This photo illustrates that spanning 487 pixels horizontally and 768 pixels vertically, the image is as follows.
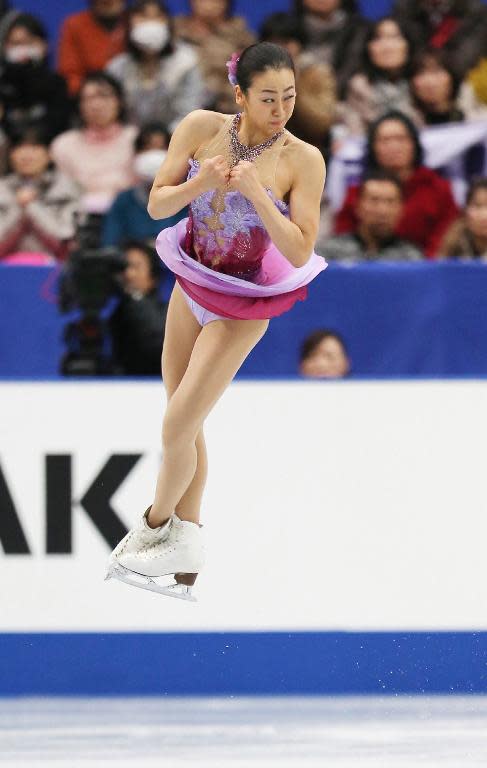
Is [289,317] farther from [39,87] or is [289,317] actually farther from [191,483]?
[39,87]

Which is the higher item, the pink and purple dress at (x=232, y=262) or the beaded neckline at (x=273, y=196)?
the beaded neckline at (x=273, y=196)

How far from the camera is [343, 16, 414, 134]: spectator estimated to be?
27.4 feet

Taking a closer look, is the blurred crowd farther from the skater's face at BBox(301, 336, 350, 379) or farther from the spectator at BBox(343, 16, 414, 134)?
the skater's face at BBox(301, 336, 350, 379)

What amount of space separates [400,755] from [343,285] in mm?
2272

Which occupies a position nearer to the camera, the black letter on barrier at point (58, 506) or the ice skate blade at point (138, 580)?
the ice skate blade at point (138, 580)

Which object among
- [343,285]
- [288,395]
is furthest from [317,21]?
[288,395]

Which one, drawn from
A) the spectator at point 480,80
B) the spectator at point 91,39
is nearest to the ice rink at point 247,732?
the spectator at point 480,80

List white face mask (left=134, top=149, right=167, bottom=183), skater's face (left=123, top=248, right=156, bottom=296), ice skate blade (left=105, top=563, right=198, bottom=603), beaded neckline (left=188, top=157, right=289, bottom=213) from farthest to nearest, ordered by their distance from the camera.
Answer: white face mask (left=134, top=149, right=167, bottom=183) → skater's face (left=123, top=248, right=156, bottom=296) → ice skate blade (left=105, top=563, right=198, bottom=603) → beaded neckline (left=188, top=157, right=289, bottom=213)

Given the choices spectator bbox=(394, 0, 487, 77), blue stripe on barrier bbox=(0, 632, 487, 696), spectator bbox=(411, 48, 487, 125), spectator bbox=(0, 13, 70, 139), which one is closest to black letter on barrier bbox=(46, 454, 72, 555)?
blue stripe on barrier bbox=(0, 632, 487, 696)

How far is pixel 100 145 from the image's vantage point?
26.3ft

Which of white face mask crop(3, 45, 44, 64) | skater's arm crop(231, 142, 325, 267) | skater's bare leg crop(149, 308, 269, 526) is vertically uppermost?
skater's arm crop(231, 142, 325, 267)

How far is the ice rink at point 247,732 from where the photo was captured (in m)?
5.12

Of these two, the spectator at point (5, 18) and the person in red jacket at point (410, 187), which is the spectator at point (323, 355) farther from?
the spectator at point (5, 18)

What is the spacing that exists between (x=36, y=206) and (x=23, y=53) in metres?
1.48
